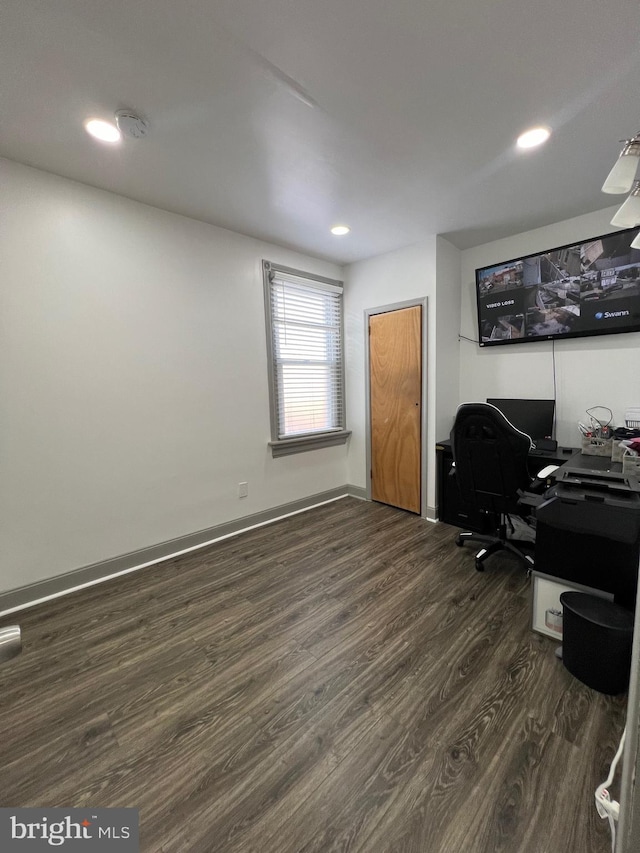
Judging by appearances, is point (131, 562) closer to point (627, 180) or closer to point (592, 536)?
point (592, 536)

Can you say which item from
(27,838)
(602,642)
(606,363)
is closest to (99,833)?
(27,838)

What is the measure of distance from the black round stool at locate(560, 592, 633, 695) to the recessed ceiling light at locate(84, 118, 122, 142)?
10.3ft

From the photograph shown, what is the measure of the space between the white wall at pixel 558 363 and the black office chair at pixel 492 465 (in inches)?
38.1

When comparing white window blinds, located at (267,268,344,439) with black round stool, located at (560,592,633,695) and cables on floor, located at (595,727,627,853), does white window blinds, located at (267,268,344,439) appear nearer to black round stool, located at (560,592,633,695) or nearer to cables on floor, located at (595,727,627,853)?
black round stool, located at (560,592,633,695)

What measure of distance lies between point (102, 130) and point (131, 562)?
8.62 ft

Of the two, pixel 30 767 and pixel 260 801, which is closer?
pixel 260 801

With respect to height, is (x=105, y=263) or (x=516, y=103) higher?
(x=516, y=103)

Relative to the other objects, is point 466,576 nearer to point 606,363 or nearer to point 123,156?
point 606,363

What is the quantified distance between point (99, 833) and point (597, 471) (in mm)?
2601

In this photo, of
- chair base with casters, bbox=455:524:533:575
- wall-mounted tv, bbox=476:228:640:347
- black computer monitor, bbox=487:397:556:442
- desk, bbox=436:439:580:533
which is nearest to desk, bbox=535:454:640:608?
chair base with casters, bbox=455:524:533:575

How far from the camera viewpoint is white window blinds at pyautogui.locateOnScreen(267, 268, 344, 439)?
130 inches

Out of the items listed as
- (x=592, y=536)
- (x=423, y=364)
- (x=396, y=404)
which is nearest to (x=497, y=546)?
(x=592, y=536)

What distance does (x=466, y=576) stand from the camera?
235cm

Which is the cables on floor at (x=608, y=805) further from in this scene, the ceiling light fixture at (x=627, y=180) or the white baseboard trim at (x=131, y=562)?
the white baseboard trim at (x=131, y=562)
